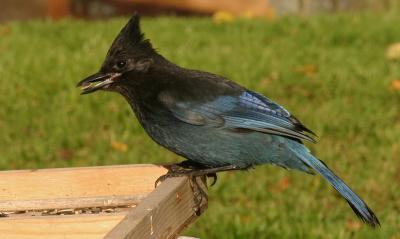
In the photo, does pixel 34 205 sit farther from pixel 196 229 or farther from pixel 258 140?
pixel 196 229

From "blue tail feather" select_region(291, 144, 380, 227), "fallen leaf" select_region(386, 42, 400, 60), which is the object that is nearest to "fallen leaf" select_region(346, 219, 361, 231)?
"blue tail feather" select_region(291, 144, 380, 227)

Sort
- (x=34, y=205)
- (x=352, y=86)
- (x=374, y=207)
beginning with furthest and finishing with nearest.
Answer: (x=352, y=86) < (x=374, y=207) < (x=34, y=205)

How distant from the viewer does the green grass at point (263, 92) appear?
6.18 meters

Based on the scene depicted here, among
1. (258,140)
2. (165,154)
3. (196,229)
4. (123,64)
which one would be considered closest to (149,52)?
(123,64)

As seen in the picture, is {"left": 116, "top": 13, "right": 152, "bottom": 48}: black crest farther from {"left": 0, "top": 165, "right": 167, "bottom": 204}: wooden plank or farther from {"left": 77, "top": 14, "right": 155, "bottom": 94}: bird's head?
{"left": 0, "top": 165, "right": 167, "bottom": 204}: wooden plank

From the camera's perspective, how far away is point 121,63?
454 cm

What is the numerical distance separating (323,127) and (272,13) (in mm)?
5198

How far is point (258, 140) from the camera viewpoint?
449 centimetres

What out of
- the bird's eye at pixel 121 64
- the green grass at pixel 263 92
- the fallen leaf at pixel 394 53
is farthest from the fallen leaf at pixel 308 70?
the bird's eye at pixel 121 64

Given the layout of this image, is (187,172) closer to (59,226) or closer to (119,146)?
(59,226)

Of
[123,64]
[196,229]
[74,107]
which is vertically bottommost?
[196,229]

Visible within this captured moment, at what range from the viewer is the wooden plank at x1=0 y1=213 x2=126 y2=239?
3.35m

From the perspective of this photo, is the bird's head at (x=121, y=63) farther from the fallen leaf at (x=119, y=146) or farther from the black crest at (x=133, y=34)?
the fallen leaf at (x=119, y=146)

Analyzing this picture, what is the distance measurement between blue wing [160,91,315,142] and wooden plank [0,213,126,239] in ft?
3.57
